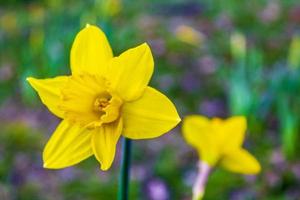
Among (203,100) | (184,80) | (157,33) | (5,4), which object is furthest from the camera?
(5,4)

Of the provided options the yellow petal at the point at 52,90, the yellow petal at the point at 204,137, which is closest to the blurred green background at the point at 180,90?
the yellow petal at the point at 204,137

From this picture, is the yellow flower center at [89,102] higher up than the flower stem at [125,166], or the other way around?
the yellow flower center at [89,102]

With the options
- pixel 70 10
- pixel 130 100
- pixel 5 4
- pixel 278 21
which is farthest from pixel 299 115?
pixel 5 4

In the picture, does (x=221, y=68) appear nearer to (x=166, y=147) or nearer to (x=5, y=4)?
(x=166, y=147)

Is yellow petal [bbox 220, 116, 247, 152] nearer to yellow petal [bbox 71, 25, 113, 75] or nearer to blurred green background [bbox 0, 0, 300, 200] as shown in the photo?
yellow petal [bbox 71, 25, 113, 75]

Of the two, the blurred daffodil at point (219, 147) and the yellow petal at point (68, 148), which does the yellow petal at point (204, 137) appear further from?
the yellow petal at point (68, 148)

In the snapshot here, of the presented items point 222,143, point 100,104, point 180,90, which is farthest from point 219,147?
point 180,90
